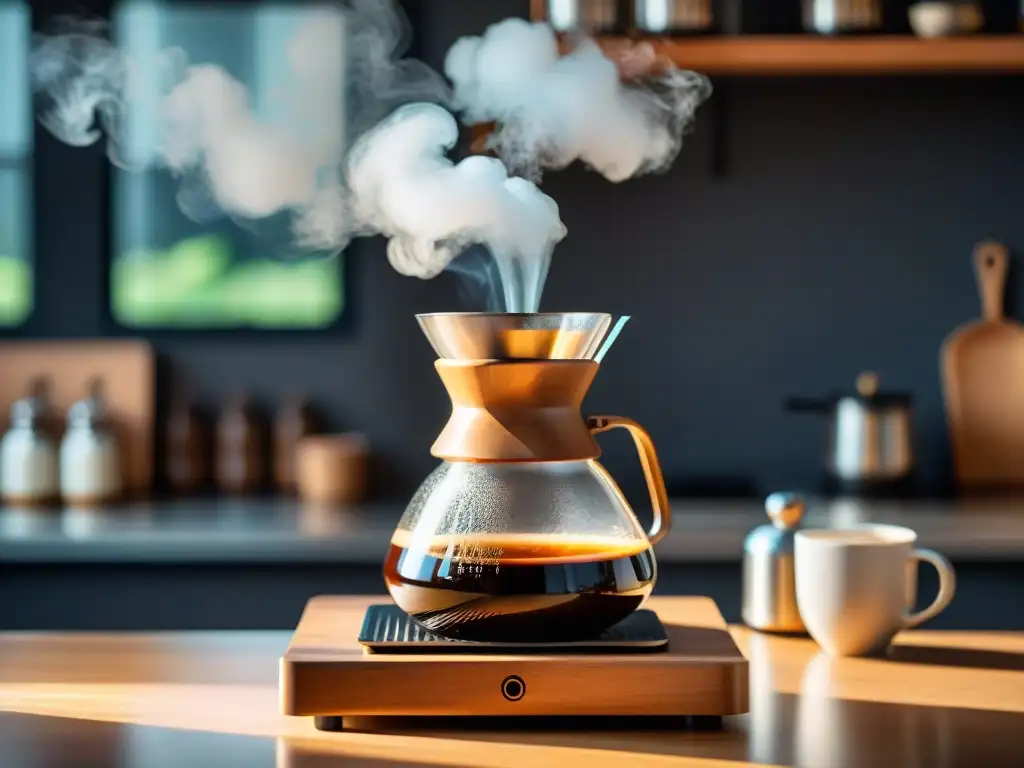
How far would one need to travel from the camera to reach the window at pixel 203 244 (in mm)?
3004

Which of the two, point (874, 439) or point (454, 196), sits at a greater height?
point (454, 196)

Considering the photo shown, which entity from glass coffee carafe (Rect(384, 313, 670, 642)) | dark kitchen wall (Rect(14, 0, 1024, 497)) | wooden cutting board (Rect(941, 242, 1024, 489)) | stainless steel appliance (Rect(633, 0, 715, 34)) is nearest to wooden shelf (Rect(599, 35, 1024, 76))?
stainless steel appliance (Rect(633, 0, 715, 34))

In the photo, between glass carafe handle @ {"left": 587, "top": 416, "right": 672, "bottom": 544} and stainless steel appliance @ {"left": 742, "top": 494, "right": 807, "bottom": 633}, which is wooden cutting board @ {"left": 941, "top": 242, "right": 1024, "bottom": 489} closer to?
stainless steel appliance @ {"left": 742, "top": 494, "right": 807, "bottom": 633}

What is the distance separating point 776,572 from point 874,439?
5.00 ft

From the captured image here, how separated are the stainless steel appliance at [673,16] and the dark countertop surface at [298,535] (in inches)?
38.7

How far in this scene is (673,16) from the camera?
2.68m

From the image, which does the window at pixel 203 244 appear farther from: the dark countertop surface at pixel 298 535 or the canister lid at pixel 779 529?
the canister lid at pixel 779 529

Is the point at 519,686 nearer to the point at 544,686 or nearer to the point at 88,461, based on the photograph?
the point at 544,686

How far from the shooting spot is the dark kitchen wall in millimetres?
3012

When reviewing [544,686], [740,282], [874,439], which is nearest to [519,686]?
[544,686]

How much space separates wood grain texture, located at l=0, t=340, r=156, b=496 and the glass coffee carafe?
201cm

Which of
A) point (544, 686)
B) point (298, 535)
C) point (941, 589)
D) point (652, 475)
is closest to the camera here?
point (544, 686)

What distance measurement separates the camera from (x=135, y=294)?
3.04 m

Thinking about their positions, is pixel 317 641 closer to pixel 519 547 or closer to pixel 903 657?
pixel 519 547
